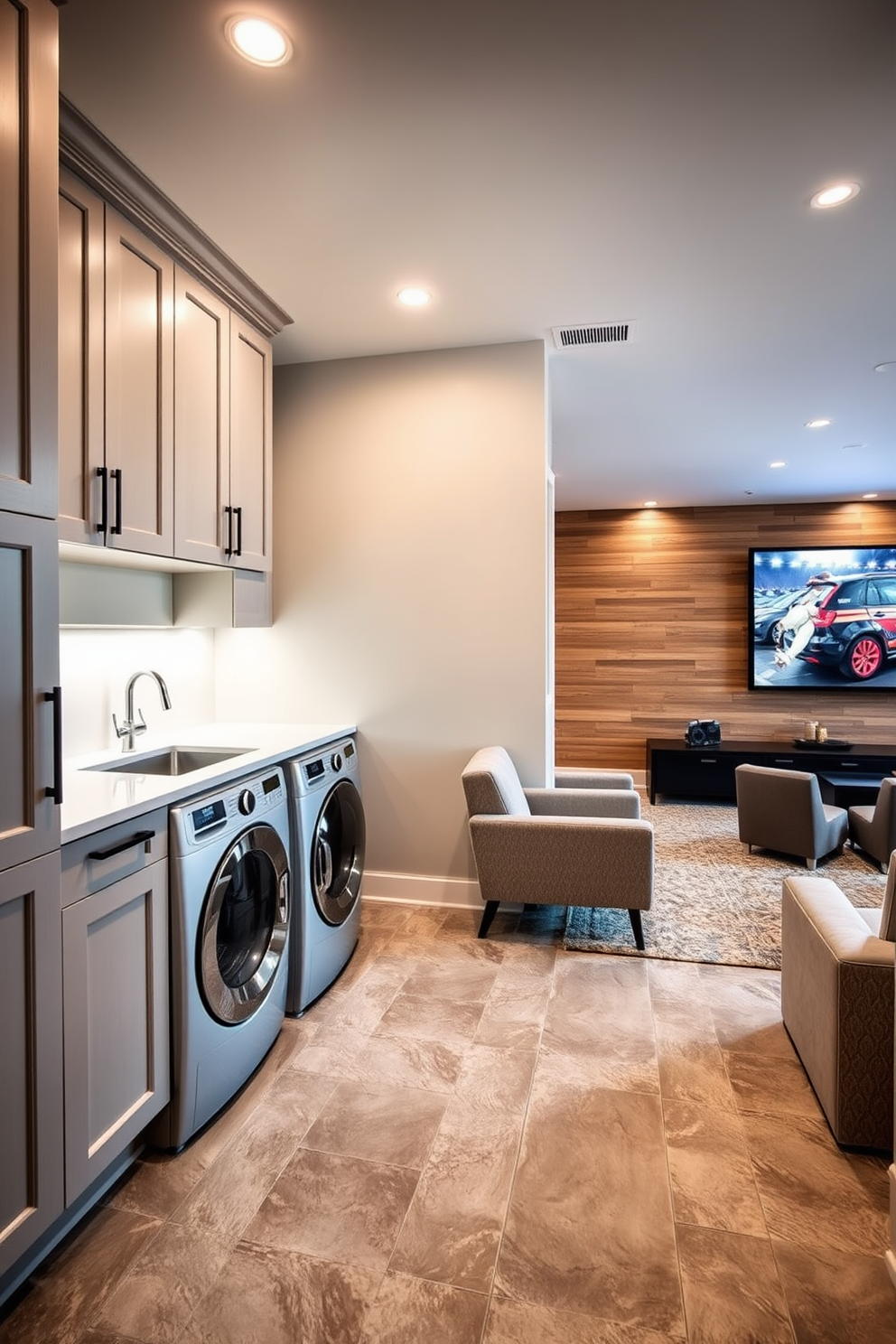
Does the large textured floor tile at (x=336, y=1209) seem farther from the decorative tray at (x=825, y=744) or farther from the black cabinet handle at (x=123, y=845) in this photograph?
the decorative tray at (x=825, y=744)

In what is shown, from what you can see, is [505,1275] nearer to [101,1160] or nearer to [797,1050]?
[101,1160]

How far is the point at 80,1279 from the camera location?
58.7 inches

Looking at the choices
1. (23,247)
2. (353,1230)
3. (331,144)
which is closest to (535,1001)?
(353,1230)

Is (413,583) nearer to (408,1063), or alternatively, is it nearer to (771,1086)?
(408,1063)

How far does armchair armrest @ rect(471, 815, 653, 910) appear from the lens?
9.89ft

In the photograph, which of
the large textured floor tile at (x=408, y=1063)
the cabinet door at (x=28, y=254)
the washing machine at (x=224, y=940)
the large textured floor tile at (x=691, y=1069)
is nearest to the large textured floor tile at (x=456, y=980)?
the large textured floor tile at (x=408, y=1063)

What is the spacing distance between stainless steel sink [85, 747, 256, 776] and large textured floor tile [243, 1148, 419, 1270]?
4.24ft

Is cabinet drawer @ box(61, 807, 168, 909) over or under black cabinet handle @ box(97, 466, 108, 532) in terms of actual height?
under

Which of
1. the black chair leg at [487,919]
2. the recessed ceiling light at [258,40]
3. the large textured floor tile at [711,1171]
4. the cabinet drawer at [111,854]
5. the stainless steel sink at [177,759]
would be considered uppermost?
the recessed ceiling light at [258,40]

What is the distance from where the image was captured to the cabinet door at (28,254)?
4.43 ft

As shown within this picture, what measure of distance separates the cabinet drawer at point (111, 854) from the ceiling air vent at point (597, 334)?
2631 millimetres

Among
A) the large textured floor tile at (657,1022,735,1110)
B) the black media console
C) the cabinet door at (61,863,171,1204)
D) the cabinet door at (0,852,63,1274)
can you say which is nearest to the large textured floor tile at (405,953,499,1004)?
the large textured floor tile at (657,1022,735,1110)

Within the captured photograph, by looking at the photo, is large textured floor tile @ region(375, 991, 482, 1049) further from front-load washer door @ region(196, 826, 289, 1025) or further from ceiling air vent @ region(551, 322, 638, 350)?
ceiling air vent @ region(551, 322, 638, 350)

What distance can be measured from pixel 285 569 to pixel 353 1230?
2.80 metres
